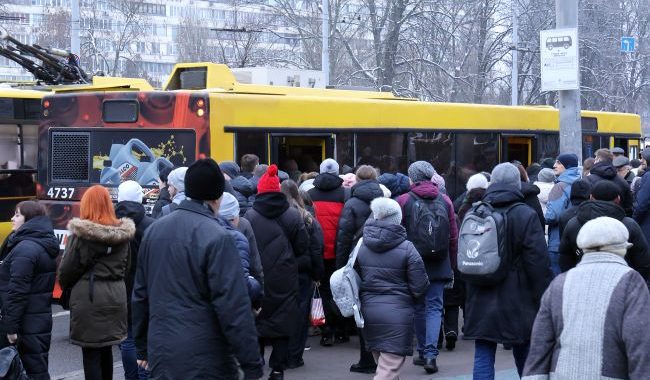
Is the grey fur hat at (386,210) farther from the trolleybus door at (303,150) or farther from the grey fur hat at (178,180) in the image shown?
the trolleybus door at (303,150)

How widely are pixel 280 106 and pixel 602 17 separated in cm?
3250

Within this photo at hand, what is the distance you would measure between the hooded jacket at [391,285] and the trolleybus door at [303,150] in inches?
193

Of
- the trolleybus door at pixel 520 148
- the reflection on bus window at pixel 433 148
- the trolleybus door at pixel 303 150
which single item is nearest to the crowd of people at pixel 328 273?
the trolleybus door at pixel 303 150

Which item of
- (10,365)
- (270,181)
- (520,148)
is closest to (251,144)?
(270,181)

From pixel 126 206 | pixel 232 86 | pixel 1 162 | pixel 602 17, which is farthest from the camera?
pixel 602 17

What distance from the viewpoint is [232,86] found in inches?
545

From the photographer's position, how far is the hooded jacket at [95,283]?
757cm

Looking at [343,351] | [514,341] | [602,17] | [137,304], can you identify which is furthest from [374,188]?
[602,17]

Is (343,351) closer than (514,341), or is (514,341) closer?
(514,341)

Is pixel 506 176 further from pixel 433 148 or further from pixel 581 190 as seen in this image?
pixel 433 148

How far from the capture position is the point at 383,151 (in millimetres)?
14070

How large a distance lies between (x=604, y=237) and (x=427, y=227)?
4357 millimetres

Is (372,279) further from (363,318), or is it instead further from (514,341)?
(514,341)

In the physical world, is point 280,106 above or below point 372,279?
above
